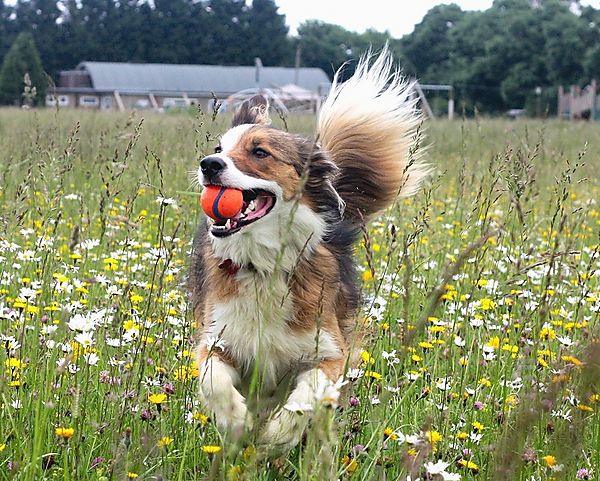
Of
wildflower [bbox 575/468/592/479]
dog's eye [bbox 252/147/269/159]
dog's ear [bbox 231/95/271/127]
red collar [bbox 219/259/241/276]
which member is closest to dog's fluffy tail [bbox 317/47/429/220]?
dog's ear [bbox 231/95/271/127]

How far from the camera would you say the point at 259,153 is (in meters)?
3.61

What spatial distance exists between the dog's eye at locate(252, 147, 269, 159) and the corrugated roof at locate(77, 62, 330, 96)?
221 feet

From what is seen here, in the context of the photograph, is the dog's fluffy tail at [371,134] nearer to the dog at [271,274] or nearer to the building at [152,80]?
the dog at [271,274]

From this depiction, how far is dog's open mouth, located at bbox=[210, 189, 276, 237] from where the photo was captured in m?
3.29

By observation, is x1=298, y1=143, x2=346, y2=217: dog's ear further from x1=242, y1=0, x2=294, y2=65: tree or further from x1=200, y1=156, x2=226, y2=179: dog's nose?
x1=242, y1=0, x2=294, y2=65: tree

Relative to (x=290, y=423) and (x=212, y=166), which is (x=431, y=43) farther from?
(x=290, y=423)

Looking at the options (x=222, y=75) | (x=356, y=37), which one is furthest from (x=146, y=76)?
(x=356, y=37)

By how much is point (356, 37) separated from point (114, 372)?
3510 inches

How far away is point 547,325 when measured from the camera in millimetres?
3506

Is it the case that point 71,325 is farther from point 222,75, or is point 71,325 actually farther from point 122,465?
point 222,75

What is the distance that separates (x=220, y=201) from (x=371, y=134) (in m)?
1.65

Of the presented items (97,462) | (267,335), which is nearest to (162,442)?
(97,462)

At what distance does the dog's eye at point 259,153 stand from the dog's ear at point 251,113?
629 millimetres

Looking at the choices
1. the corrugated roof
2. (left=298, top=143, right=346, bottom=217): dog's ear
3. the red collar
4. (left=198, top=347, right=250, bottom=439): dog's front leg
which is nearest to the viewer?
(left=198, top=347, right=250, bottom=439): dog's front leg
